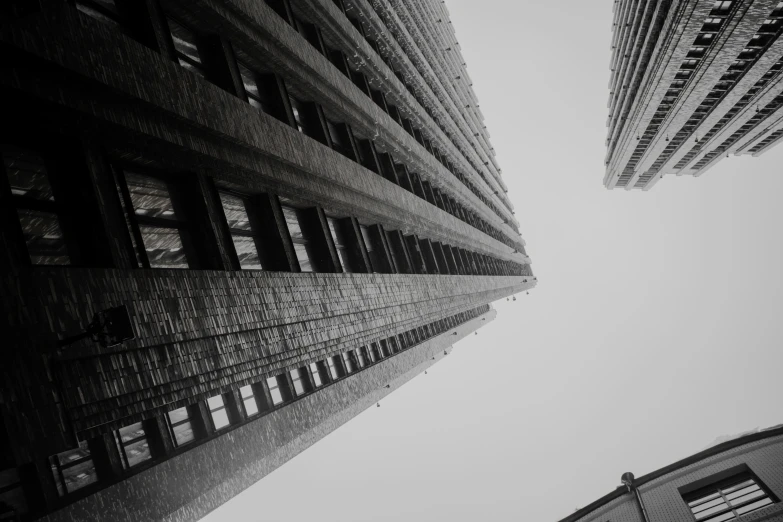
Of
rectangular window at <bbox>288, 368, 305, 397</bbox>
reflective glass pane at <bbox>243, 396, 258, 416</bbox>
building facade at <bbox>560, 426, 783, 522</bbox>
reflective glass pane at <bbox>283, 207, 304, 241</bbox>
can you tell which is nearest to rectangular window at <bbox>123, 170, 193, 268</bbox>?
reflective glass pane at <bbox>283, 207, 304, 241</bbox>

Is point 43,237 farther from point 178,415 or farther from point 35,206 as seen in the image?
point 178,415

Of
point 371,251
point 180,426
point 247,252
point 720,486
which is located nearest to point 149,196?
point 247,252

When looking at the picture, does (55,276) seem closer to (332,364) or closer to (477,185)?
(332,364)

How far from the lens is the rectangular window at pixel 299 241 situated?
18.9 metres

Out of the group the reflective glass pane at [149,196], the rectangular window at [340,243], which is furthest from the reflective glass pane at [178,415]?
the rectangular window at [340,243]

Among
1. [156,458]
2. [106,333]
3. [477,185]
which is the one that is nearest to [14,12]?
[106,333]

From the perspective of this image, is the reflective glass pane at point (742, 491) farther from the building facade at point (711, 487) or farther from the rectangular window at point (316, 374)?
the rectangular window at point (316, 374)

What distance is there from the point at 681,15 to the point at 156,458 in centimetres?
4482

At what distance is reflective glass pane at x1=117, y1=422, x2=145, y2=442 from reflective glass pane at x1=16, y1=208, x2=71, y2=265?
13.5 feet

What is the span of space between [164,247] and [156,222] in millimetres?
562

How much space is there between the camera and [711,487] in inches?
836

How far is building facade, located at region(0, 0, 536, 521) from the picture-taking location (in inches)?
324

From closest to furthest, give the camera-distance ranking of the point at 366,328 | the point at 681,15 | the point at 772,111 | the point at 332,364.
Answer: the point at 366,328 < the point at 332,364 < the point at 681,15 < the point at 772,111

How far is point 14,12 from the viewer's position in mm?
7973
